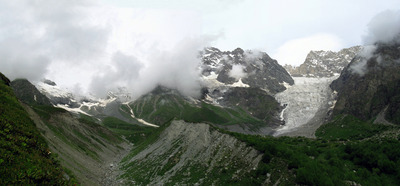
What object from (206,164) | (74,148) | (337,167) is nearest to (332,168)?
(337,167)

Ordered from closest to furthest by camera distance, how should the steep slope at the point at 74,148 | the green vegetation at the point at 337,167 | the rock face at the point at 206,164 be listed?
the green vegetation at the point at 337,167, the rock face at the point at 206,164, the steep slope at the point at 74,148

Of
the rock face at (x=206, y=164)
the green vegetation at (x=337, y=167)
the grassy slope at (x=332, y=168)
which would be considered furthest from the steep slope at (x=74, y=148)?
the green vegetation at (x=337, y=167)

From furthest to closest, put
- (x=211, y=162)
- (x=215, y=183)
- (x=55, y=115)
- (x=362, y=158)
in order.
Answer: (x=55, y=115) → (x=211, y=162) → (x=215, y=183) → (x=362, y=158)

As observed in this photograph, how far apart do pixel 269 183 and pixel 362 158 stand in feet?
42.1

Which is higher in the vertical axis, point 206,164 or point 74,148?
point 206,164

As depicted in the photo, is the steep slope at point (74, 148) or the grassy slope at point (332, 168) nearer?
the grassy slope at point (332, 168)

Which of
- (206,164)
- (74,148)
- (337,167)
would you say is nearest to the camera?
(337,167)

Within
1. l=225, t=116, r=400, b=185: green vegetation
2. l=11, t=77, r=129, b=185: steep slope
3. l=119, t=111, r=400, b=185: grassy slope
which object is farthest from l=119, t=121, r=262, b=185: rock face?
l=11, t=77, r=129, b=185: steep slope

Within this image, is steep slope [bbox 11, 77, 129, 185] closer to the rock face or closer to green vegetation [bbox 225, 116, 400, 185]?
the rock face

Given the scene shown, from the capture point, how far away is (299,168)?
92.9ft

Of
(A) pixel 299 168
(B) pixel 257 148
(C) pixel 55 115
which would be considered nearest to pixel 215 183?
(B) pixel 257 148

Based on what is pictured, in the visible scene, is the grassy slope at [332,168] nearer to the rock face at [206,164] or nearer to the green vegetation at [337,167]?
the green vegetation at [337,167]

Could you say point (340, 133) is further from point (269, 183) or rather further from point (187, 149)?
point (269, 183)

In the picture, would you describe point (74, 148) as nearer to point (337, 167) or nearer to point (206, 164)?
point (206, 164)
